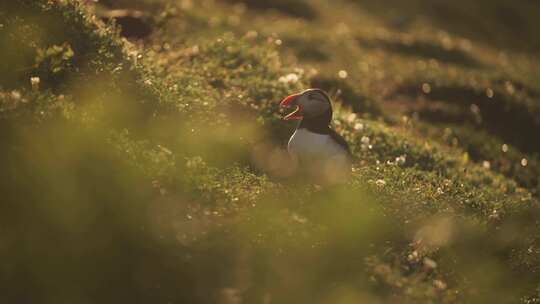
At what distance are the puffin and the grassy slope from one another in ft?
0.87

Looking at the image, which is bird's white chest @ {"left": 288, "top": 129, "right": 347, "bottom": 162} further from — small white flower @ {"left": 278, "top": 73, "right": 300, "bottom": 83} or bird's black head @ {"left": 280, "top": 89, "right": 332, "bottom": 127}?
small white flower @ {"left": 278, "top": 73, "right": 300, "bottom": 83}

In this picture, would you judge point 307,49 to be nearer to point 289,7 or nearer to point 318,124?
point 289,7

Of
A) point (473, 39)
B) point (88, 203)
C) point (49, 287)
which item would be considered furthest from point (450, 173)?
point (473, 39)

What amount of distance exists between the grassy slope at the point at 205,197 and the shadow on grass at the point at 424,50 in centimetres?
748

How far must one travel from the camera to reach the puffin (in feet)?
23.9

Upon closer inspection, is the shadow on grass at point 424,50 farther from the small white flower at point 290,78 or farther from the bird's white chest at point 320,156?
the bird's white chest at point 320,156

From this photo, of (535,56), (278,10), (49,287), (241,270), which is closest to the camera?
(49,287)

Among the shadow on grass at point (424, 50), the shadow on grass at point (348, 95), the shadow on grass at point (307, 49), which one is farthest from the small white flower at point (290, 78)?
the shadow on grass at point (424, 50)

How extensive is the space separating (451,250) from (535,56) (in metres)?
20.7

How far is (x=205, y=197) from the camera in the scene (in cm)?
655

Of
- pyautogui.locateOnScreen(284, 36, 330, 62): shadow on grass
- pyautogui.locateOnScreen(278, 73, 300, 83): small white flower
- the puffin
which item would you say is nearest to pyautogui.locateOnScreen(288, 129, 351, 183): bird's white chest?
the puffin

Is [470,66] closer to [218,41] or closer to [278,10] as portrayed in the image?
[278,10]

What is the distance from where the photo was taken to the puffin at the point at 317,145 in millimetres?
7270

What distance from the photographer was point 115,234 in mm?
5824
